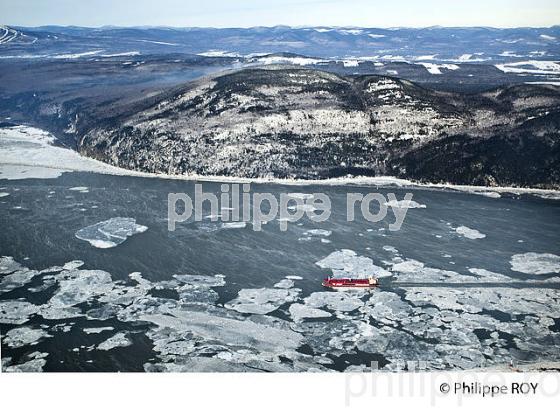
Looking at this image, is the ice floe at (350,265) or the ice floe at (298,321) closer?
the ice floe at (298,321)

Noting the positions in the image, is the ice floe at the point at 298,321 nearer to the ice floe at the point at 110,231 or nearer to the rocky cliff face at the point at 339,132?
the ice floe at the point at 110,231

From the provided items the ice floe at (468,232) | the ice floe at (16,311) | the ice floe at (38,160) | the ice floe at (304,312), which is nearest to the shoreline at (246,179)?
the ice floe at (38,160)

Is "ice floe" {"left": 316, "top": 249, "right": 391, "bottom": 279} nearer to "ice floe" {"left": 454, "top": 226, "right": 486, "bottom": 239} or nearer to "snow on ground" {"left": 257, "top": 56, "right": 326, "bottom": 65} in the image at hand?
"ice floe" {"left": 454, "top": 226, "right": 486, "bottom": 239}

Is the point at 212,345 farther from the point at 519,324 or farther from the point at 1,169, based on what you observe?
the point at 1,169

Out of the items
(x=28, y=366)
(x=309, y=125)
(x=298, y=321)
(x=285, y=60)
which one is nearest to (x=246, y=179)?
(x=309, y=125)

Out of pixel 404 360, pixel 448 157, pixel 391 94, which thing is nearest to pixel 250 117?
pixel 391 94

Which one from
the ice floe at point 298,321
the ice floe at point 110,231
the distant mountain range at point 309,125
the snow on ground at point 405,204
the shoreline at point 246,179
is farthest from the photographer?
the distant mountain range at point 309,125

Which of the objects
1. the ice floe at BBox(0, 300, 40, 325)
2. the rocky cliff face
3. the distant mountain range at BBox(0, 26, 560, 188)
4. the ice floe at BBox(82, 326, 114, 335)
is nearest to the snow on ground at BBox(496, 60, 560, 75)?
the distant mountain range at BBox(0, 26, 560, 188)
